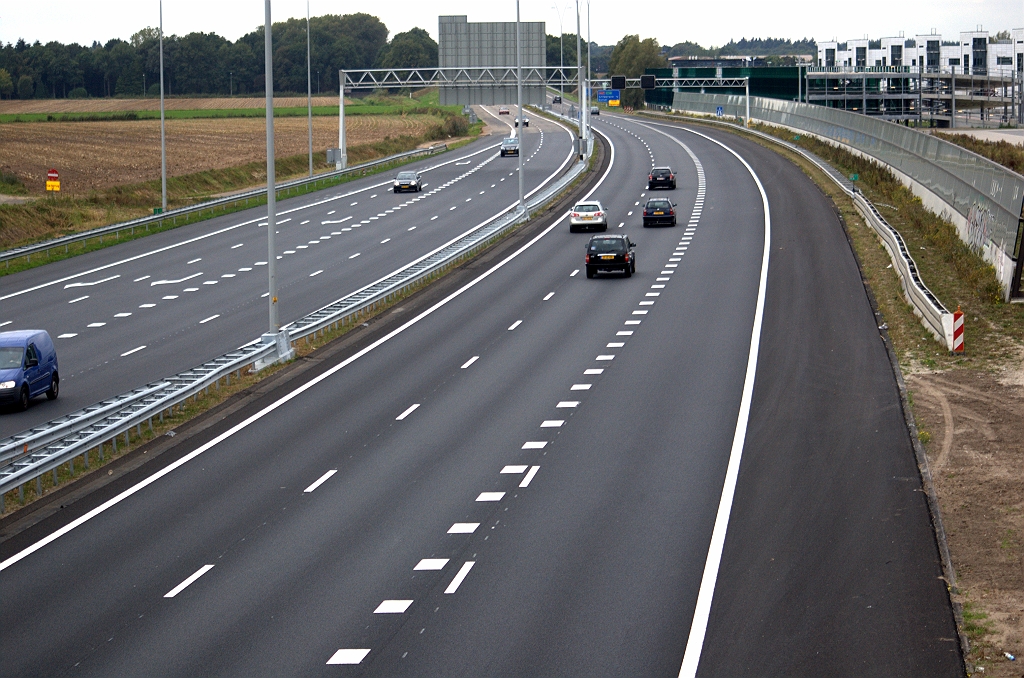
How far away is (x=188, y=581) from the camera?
16.5 metres

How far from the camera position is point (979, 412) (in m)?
24.8

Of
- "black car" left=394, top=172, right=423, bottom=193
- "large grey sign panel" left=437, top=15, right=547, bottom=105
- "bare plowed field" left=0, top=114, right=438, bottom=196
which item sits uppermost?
"large grey sign panel" left=437, top=15, right=547, bottom=105

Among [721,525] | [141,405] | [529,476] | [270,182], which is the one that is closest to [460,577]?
[721,525]

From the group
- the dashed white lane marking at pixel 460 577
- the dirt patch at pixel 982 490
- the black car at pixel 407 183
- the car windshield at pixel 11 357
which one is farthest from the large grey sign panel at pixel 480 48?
the dashed white lane marking at pixel 460 577

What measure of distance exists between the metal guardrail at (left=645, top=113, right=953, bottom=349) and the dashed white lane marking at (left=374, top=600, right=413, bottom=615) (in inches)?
756

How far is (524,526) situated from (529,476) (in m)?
2.71

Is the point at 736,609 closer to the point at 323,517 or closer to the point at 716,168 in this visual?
the point at 323,517

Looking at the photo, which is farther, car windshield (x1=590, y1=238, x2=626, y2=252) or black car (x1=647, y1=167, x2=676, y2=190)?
black car (x1=647, y1=167, x2=676, y2=190)

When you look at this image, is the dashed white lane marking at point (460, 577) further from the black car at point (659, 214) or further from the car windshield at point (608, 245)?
the black car at point (659, 214)

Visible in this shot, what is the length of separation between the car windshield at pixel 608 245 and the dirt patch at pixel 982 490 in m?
17.4

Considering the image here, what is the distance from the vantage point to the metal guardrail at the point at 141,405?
20859mm

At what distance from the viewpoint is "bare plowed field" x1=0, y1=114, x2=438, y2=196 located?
82938 millimetres

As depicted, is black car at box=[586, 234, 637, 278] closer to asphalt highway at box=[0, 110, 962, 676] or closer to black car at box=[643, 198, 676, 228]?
asphalt highway at box=[0, 110, 962, 676]

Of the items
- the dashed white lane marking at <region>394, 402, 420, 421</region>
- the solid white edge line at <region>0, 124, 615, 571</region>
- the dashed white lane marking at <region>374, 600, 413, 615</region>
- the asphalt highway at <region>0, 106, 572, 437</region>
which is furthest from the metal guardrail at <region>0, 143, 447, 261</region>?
the dashed white lane marking at <region>374, 600, 413, 615</region>
